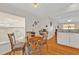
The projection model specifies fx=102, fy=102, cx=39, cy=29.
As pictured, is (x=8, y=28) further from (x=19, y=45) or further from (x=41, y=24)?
(x=41, y=24)

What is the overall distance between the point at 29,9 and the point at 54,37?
0.60m

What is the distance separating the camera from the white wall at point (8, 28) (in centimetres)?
150

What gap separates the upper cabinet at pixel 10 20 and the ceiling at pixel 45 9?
6 cm

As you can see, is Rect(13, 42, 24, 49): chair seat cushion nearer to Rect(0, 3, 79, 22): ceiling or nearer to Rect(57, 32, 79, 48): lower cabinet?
Rect(0, 3, 79, 22): ceiling

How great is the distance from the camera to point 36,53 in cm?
155

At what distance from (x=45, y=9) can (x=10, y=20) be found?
0.56 metres

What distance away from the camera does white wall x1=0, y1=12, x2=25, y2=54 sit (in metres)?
1.50

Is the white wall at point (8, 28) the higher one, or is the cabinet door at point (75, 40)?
the white wall at point (8, 28)

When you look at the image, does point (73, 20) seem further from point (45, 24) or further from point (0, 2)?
point (0, 2)

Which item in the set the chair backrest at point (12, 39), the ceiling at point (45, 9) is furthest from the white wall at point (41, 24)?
the chair backrest at point (12, 39)

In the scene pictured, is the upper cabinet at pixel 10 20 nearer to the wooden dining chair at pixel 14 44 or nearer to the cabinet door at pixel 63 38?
the wooden dining chair at pixel 14 44

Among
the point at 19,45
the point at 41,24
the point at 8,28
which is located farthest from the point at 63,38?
the point at 8,28

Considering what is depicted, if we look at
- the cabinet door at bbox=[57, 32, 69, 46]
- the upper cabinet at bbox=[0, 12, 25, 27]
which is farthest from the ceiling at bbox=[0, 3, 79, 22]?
the cabinet door at bbox=[57, 32, 69, 46]

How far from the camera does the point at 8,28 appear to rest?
1.52 m
